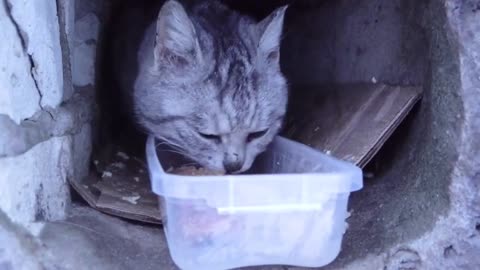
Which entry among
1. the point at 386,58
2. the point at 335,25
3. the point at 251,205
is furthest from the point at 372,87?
the point at 251,205

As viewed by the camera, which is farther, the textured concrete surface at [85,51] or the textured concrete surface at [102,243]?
the textured concrete surface at [85,51]

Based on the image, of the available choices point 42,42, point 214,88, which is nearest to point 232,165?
point 214,88

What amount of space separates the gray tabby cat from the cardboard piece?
0.57 ft

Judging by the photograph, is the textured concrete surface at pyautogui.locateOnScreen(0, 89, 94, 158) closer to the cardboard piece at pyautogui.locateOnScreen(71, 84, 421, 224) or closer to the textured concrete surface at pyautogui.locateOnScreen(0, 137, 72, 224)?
the textured concrete surface at pyautogui.locateOnScreen(0, 137, 72, 224)

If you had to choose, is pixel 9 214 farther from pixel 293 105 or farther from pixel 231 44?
pixel 293 105

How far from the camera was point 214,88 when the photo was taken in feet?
5.83

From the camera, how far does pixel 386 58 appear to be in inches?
76.5

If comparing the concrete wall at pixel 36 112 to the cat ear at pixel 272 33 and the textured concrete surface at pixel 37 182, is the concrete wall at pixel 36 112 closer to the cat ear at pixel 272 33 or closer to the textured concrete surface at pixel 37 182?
the textured concrete surface at pixel 37 182

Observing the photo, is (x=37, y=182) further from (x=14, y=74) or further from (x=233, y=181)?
(x=233, y=181)

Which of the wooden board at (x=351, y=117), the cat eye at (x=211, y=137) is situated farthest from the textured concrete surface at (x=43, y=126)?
the wooden board at (x=351, y=117)

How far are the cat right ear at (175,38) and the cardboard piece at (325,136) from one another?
38 centimetres

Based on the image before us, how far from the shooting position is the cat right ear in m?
1.68

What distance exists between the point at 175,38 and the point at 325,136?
57cm

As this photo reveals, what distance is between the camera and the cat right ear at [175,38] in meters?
1.68
